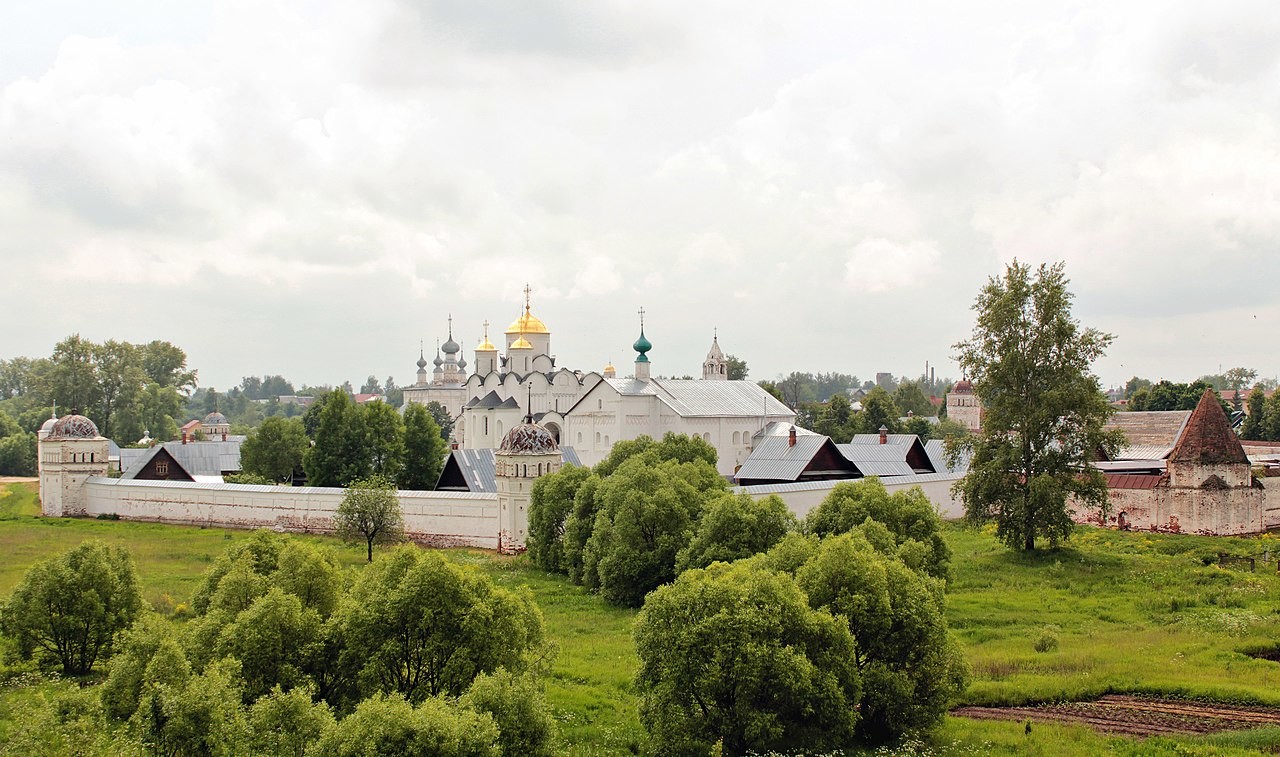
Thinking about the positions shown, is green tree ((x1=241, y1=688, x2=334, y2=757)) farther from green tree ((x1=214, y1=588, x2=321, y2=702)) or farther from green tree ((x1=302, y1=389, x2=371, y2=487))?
green tree ((x1=302, y1=389, x2=371, y2=487))

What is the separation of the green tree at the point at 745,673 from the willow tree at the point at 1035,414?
607 inches

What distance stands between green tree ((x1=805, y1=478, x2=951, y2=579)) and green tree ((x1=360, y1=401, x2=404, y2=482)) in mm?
24510

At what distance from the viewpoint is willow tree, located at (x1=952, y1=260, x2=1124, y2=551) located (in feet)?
89.8

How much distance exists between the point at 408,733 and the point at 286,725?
6.77ft

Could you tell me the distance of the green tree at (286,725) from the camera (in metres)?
12.0

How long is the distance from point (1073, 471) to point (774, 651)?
17459 mm

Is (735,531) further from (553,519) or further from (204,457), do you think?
(204,457)

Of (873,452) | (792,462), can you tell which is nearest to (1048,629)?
(792,462)

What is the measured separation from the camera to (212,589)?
17.0 meters

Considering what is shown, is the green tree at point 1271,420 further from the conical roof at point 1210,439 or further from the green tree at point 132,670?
the green tree at point 132,670

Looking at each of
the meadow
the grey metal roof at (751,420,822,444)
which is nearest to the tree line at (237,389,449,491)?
the meadow

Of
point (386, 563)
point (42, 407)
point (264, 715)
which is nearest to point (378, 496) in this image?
point (386, 563)

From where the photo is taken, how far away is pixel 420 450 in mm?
45062

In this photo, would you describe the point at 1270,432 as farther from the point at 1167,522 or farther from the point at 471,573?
the point at 471,573
